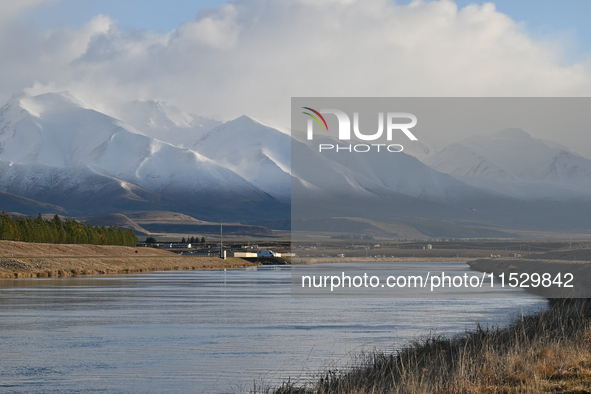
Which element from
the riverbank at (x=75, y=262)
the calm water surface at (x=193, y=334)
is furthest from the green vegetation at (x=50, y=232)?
the calm water surface at (x=193, y=334)

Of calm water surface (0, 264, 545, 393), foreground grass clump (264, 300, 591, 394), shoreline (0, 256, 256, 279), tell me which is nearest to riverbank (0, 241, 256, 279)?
shoreline (0, 256, 256, 279)

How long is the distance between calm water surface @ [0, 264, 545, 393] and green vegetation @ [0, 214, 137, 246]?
270ft

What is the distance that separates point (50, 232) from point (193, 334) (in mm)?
123004

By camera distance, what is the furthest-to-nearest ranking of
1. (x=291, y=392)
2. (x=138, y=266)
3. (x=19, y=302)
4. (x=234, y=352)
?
(x=138, y=266), (x=19, y=302), (x=234, y=352), (x=291, y=392)

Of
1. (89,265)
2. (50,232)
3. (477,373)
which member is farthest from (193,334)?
(50,232)

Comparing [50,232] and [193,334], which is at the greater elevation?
[50,232]

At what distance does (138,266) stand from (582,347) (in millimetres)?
113384

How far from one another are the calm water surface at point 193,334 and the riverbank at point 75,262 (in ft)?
122

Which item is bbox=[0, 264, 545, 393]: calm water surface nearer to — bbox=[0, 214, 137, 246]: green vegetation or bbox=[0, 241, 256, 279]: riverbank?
bbox=[0, 241, 256, 279]: riverbank

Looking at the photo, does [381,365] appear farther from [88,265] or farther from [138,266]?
[138,266]

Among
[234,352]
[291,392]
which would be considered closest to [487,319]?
[234,352]

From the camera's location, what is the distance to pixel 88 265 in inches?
4473

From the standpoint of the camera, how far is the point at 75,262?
112 metres

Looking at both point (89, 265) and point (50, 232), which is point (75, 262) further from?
point (50, 232)
